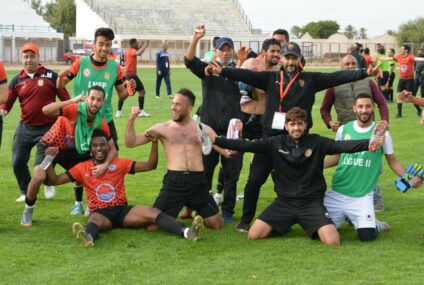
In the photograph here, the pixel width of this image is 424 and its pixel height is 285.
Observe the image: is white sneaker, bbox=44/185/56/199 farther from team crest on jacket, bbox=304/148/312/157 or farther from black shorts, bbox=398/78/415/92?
black shorts, bbox=398/78/415/92

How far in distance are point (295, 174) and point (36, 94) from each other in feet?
11.3

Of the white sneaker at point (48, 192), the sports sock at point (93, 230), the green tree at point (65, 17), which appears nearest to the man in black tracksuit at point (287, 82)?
the sports sock at point (93, 230)

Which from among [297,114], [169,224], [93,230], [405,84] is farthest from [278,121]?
[405,84]

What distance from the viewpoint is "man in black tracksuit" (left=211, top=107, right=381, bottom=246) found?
747 centimetres

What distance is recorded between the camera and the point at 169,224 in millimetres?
7648

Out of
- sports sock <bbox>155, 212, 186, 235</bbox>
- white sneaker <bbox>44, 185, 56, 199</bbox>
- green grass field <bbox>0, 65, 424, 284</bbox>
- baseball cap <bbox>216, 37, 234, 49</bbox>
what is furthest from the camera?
white sneaker <bbox>44, 185, 56, 199</bbox>

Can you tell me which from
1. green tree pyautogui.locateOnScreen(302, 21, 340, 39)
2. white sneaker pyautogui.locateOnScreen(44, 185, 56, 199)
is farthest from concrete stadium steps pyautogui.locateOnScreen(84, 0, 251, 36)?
white sneaker pyautogui.locateOnScreen(44, 185, 56, 199)

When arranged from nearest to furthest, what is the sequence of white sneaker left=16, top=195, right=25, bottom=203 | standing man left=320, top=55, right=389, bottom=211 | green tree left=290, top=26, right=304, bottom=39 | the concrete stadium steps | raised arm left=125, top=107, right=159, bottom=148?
raised arm left=125, top=107, right=159, bottom=148 < standing man left=320, top=55, right=389, bottom=211 < white sneaker left=16, top=195, right=25, bottom=203 < the concrete stadium steps < green tree left=290, top=26, right=304, bottom=39

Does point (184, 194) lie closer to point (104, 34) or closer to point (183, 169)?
point (183, 169)

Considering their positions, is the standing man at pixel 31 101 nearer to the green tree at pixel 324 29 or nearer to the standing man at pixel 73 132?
the standing man at pixel 73 132

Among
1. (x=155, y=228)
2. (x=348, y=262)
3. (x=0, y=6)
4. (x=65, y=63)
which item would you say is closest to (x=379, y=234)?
(x=348, y=262)

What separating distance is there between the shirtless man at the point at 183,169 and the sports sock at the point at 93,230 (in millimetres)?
816

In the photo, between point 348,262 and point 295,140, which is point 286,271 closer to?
point 348,262

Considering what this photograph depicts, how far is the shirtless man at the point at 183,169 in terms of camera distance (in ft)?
26.3
